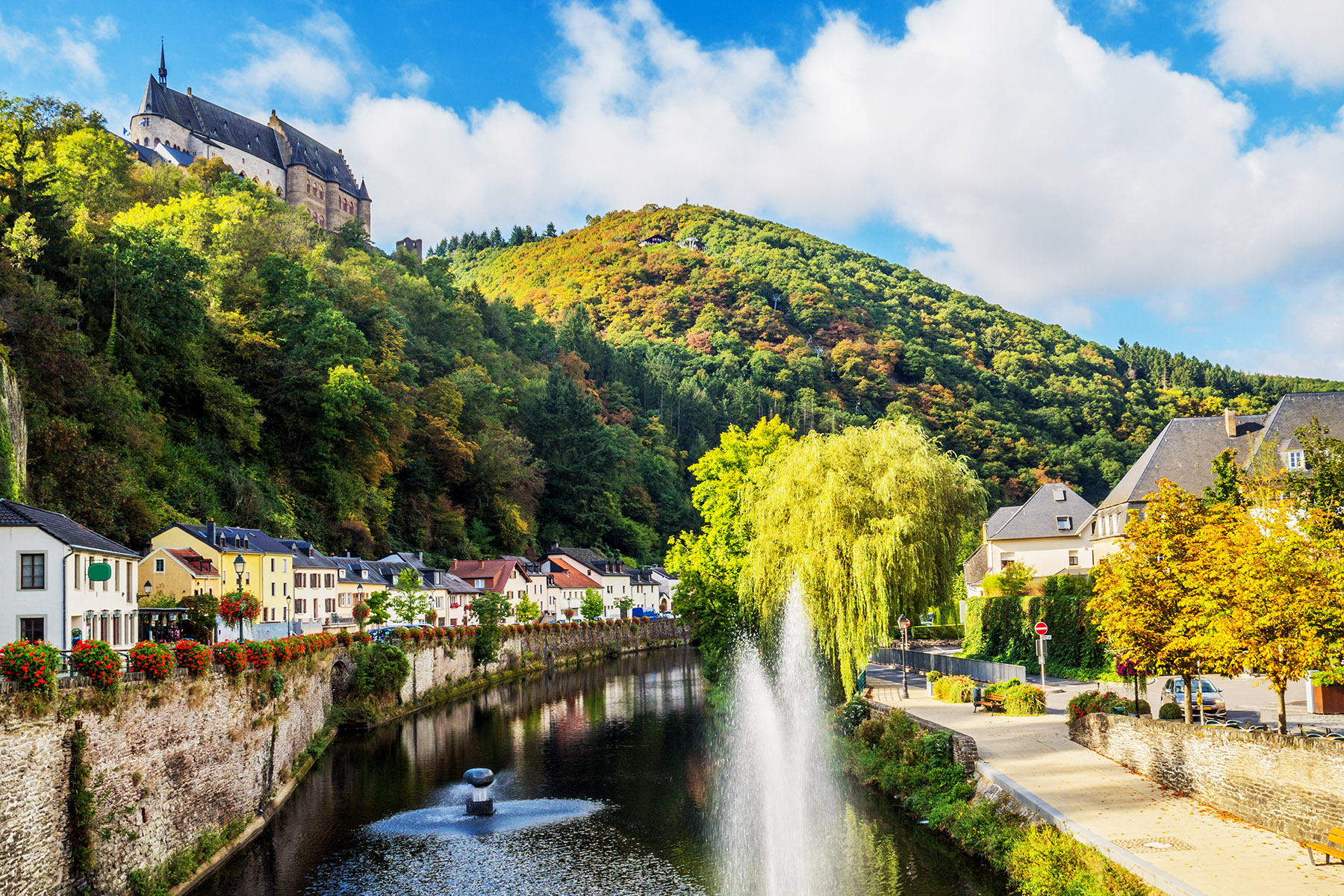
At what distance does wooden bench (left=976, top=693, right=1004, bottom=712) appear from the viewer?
33000 mm

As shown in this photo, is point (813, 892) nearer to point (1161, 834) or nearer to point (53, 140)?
point (1161, 834)

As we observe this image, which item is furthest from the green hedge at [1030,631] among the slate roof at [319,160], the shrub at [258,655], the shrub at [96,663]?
the slate roof at [319,160]

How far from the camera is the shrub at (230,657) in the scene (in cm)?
2364

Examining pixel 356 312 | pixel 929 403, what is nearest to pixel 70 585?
pixel 356 312

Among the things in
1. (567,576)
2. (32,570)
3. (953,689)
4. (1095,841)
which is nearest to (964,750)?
(1095,841)

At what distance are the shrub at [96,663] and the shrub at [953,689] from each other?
28139mm

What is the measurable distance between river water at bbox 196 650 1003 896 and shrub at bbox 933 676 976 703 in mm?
9033

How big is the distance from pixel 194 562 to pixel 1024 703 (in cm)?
3327

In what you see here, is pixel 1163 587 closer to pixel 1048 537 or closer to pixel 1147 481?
pixel 1147 481

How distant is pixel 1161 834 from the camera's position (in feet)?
54.3

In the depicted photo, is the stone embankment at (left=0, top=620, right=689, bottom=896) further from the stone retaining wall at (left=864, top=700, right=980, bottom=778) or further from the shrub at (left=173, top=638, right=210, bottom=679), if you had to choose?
the stone retaining wall at (left=864, top=700, right=980, bottom=778)

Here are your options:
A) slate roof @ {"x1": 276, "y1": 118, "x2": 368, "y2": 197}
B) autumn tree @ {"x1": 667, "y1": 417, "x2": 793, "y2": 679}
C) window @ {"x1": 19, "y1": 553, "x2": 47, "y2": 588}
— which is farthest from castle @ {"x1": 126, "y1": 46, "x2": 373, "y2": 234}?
→ window @ {"x1": 19, "y1": 553, "x2": 47, "y2": 588}

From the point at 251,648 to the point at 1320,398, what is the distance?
148 ft

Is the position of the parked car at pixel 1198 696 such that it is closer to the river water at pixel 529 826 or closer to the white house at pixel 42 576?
the river water at pixel 529 826
